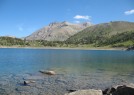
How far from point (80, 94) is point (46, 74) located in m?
31.0

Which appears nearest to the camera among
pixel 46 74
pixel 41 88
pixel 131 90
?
pixel 131 90

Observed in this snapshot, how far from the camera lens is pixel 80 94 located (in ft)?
90.1

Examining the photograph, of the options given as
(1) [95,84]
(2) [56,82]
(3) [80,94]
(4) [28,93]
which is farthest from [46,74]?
(3) [80,94]

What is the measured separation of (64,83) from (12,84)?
31.3 ft

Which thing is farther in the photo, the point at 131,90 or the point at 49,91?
the point at 49,91

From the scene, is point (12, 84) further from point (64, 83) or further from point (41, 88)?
point (64, 83)

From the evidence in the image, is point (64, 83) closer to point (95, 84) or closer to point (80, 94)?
point (95, 84)

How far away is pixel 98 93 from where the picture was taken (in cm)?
2745

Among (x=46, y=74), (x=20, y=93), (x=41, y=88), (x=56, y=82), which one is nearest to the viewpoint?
(x=20, y=93)

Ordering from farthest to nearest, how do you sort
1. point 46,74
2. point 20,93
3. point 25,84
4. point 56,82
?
point 46,74 < point 56,82 < point 25,84 < point 20,93

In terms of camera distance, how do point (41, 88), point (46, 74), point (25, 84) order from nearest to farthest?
point (41, 88) → point (25, 84) → point (46, 74)

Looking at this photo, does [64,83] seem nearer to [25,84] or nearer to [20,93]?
[25,84]

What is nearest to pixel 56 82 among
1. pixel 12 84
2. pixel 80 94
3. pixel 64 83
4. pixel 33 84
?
pixel 64 83

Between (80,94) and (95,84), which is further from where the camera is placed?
(95,84)
